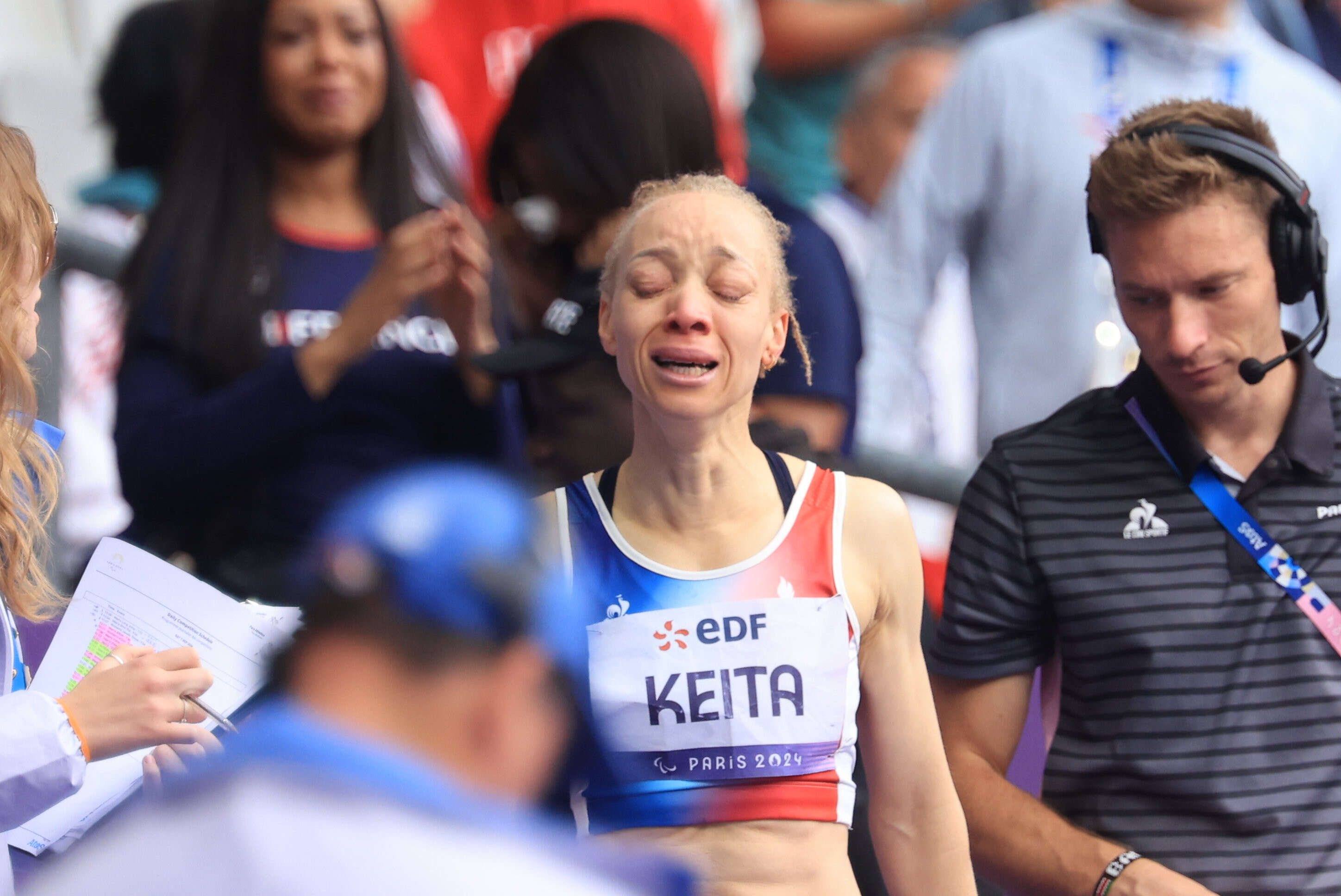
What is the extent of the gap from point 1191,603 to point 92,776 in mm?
1465

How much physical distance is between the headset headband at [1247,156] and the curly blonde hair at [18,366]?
1.46m

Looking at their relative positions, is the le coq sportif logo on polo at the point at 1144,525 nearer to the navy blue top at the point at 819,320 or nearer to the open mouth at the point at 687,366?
the navy blue top at the point at 819,320

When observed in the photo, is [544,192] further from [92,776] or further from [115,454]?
[92,776]

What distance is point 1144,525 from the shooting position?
2.19m

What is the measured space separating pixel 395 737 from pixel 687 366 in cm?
96

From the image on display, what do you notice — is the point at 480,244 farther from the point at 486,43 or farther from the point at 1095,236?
the point at 486,43

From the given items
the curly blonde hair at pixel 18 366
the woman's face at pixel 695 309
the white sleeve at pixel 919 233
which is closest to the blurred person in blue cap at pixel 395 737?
the woman's face at pixel 695 309

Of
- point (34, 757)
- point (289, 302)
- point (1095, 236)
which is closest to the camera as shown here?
point (34, 757)

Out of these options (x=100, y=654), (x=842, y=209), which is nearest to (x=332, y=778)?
(x=100, y=654)

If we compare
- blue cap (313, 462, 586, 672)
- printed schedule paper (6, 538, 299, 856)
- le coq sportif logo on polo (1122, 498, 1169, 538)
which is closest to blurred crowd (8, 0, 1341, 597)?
printed schedule paper (6, 538, 299, 856)

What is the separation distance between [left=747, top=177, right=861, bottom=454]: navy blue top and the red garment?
Result: 1280 mm

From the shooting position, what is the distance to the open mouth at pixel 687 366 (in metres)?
1.82

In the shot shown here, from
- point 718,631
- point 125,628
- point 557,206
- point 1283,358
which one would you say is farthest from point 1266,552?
point 125,628

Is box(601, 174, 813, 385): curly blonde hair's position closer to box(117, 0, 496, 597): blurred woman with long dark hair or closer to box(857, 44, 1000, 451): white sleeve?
box(117, 0, 496, 597): blurred woman with long dark hair
